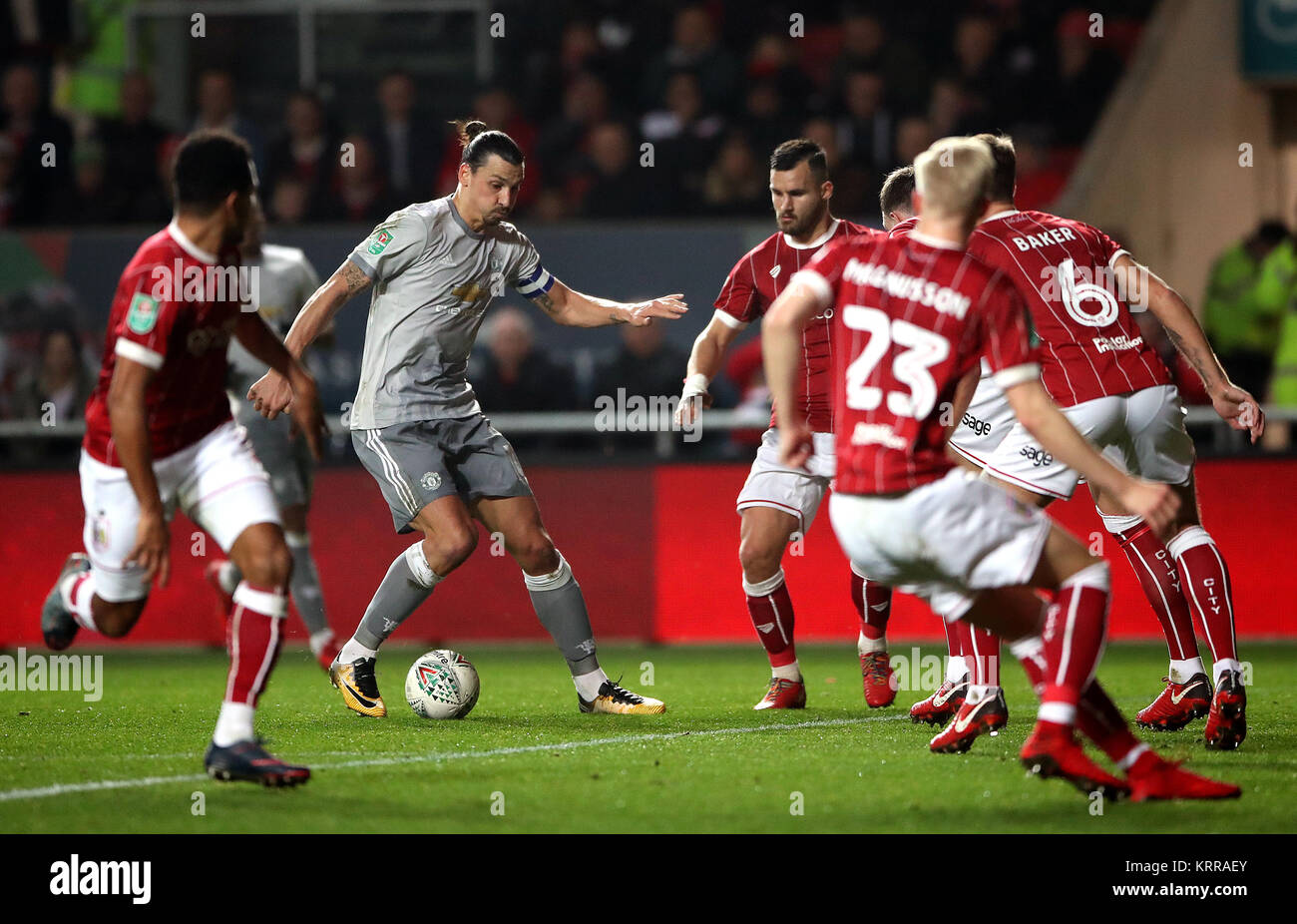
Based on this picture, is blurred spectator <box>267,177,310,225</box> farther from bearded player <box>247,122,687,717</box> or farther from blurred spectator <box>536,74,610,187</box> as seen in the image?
bearded player <box>247,122,687,717</box>

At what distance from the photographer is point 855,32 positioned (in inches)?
511

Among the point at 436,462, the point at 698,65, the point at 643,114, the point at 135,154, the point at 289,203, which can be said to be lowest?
the point at 436,462

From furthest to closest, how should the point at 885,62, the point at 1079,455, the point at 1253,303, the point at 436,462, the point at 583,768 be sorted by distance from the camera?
the point at 885,62, the point at 1253,303, the point at 436,462, the point at 583,768, the point at 1079,455

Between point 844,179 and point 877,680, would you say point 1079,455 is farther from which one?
point 844,179

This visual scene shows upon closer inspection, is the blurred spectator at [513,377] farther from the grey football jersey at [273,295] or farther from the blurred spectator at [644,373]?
the grey football jersey at [273,295]

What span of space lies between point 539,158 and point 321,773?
26.1ft

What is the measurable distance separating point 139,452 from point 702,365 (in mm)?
2752

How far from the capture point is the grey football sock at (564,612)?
6.50 metres

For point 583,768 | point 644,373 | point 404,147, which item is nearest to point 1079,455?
point 583,768

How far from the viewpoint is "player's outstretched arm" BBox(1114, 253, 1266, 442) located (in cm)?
563

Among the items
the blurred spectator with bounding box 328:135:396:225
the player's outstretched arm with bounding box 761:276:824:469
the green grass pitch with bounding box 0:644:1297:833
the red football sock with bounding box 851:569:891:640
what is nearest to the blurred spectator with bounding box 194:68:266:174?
the blurred spectator with bounding box 328:135:396:225

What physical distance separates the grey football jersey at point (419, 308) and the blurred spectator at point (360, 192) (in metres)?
5.04

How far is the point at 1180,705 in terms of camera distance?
591 centimetres

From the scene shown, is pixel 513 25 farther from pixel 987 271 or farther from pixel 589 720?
pixel 987 271
